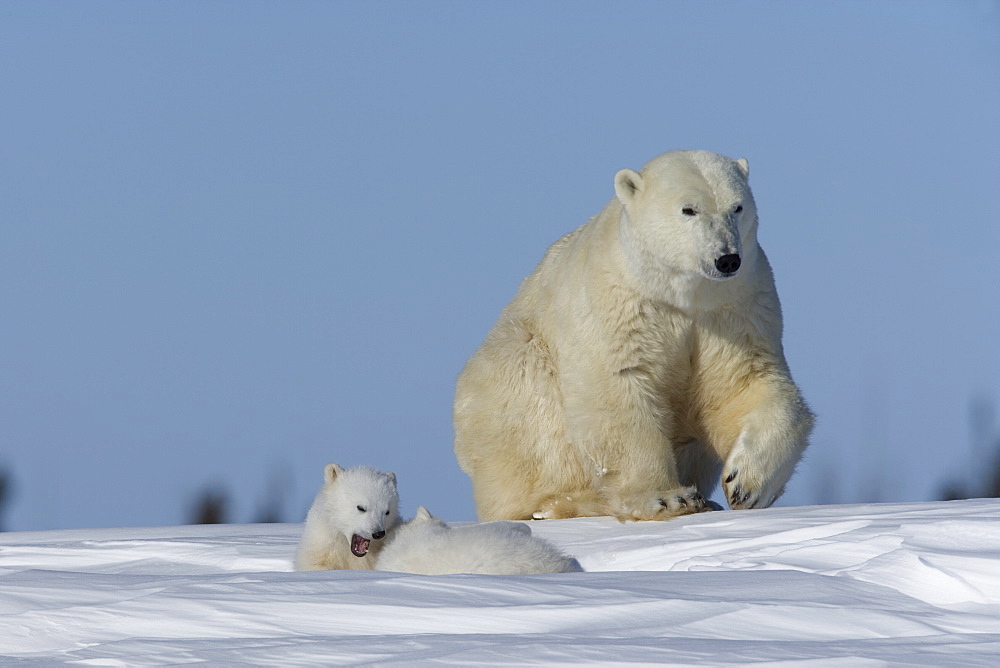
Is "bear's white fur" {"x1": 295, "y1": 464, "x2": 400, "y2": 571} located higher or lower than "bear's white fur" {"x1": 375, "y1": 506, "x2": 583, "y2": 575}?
higher

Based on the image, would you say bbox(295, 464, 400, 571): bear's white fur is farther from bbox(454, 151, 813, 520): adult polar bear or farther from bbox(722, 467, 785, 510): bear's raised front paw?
bbox(722, 467, 785, 510): bear's raised front paw

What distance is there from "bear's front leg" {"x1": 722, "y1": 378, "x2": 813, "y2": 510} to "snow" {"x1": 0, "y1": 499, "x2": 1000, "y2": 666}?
1523mm

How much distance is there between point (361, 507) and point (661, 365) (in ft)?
6.39

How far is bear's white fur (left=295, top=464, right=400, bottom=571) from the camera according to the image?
17.5 ft

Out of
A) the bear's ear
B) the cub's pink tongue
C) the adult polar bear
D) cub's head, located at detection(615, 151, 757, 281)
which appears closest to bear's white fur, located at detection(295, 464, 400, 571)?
the cub's pink tongue

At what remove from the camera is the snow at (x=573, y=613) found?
117 inches

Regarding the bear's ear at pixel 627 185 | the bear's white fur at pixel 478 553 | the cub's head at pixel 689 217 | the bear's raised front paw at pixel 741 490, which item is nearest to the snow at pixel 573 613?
the bear's white fur at pixel 478 553

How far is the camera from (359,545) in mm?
5340

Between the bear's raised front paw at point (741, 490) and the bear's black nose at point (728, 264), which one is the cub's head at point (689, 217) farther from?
the bear's raised front paw at point (741, 490)

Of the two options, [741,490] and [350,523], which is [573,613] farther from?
[741,490]

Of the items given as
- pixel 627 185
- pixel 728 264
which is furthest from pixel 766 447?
pixel 627 185

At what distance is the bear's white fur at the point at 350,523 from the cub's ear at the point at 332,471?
7cm

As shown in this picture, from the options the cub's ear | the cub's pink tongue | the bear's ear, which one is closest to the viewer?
the cub's pink tongue

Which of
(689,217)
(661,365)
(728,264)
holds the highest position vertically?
(689,217)
